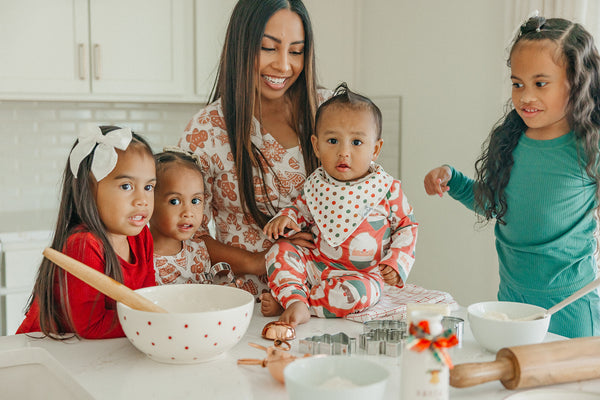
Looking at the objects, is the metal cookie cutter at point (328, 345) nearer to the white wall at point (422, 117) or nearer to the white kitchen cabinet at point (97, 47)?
the white wall at point (422, 117)

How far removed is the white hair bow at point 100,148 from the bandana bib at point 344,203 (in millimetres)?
460

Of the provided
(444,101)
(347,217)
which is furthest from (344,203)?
(444,101)

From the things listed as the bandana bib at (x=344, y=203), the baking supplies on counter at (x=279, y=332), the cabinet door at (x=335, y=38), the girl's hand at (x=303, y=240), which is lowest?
the baking supplies on counter at (x=279, y=332)

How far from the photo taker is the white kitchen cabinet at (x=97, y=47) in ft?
9.34

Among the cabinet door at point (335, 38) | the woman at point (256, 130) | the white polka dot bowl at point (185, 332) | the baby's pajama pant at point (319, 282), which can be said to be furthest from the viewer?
the cabinet door at point (335, 38)

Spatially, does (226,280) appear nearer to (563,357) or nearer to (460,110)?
(563,357)

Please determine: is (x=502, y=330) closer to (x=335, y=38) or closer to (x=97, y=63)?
(x=97, y=63)

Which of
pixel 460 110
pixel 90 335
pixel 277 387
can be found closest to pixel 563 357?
pixel 277 387

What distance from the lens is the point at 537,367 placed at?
95 cm

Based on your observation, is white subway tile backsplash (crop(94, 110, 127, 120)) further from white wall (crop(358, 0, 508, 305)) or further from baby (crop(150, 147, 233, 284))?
baby (crop(150, 147, 233, 284))

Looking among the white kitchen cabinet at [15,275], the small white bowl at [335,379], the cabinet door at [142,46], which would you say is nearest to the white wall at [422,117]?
the cabinet door at [142,46]

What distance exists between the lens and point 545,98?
1.48 meters

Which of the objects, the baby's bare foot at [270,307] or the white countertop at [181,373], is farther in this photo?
the baby's bare foot at [270,307]

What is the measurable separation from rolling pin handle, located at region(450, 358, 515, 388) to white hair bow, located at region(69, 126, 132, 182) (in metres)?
0.75
